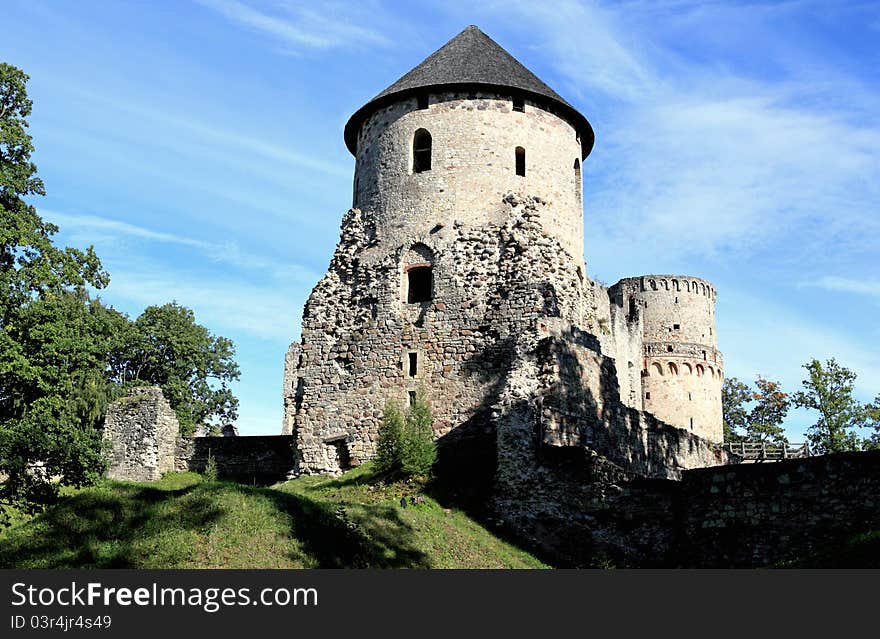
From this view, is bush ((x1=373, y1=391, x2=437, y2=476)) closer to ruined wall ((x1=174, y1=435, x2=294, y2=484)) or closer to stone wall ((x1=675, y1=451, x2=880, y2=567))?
stone wall ((x1=675, y1=451, x2=880, y2=567))

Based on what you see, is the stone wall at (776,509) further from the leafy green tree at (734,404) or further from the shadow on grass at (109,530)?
the leafy green tree at (734,404)

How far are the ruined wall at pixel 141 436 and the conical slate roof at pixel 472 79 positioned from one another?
374 inches

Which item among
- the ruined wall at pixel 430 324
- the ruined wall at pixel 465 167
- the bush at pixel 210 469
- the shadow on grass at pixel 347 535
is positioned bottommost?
the shadow on grass at pixel 347 535

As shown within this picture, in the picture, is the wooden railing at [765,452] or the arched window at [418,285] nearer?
the arched window at [418,285]

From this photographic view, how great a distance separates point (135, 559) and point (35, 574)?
1.56 metres

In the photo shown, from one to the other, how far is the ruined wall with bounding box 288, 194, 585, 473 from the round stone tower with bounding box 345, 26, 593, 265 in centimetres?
46

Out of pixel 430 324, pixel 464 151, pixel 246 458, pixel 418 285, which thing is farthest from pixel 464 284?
pixel 246 458

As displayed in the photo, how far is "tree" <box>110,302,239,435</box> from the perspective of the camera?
39.5 metres

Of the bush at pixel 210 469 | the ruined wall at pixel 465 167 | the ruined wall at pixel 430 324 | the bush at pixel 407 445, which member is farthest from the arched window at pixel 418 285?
the bush at pixel 210 469

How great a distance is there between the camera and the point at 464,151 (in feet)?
74.0

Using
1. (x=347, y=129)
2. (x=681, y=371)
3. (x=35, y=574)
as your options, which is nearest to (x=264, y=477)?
(x=347, y=129)

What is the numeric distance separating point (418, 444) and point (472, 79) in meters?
9.75

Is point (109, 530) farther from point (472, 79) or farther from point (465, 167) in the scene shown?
point (472, 79)

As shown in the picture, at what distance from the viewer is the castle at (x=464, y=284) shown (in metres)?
20.3
